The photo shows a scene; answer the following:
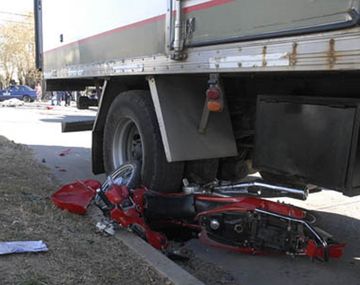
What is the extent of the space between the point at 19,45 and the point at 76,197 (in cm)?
4564

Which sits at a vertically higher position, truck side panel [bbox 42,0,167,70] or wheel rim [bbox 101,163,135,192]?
truck side panel [bbox 42,0,167,70]

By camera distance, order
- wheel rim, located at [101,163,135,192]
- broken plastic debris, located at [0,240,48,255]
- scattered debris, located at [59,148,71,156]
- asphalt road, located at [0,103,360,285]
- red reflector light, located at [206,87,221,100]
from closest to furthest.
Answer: broken plastic debris, located at [0,240,48,255] → red reflector light, located at [206,87,221,100] → asphalt road, located at [0,103,360,285] → wheel rim, located at [101,163,135,192] → scattered debris, located at [59,148,71,156]

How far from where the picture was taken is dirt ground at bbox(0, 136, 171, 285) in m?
3.64

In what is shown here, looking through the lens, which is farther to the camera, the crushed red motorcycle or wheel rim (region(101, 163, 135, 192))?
wheel rim (region(101, 163, 135, 192))

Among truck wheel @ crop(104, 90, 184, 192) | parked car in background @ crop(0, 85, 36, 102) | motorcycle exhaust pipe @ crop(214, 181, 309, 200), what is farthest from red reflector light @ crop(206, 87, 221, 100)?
parked car in background @ crop(0, 85, 36, 102)

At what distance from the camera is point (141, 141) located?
5375 millimetres

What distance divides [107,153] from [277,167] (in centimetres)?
278

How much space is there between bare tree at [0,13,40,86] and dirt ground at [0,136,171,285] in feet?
141

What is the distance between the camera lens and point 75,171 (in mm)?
8578

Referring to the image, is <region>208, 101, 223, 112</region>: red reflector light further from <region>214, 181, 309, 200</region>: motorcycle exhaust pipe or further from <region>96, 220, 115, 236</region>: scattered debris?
<region>96, 220, 115, 236</region>: scattered debris

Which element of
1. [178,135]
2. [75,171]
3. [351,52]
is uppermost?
[351,52]

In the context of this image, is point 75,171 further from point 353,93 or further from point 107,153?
point 353,93

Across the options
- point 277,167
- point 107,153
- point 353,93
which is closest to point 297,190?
point 277,167

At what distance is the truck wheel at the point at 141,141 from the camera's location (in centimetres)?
508
